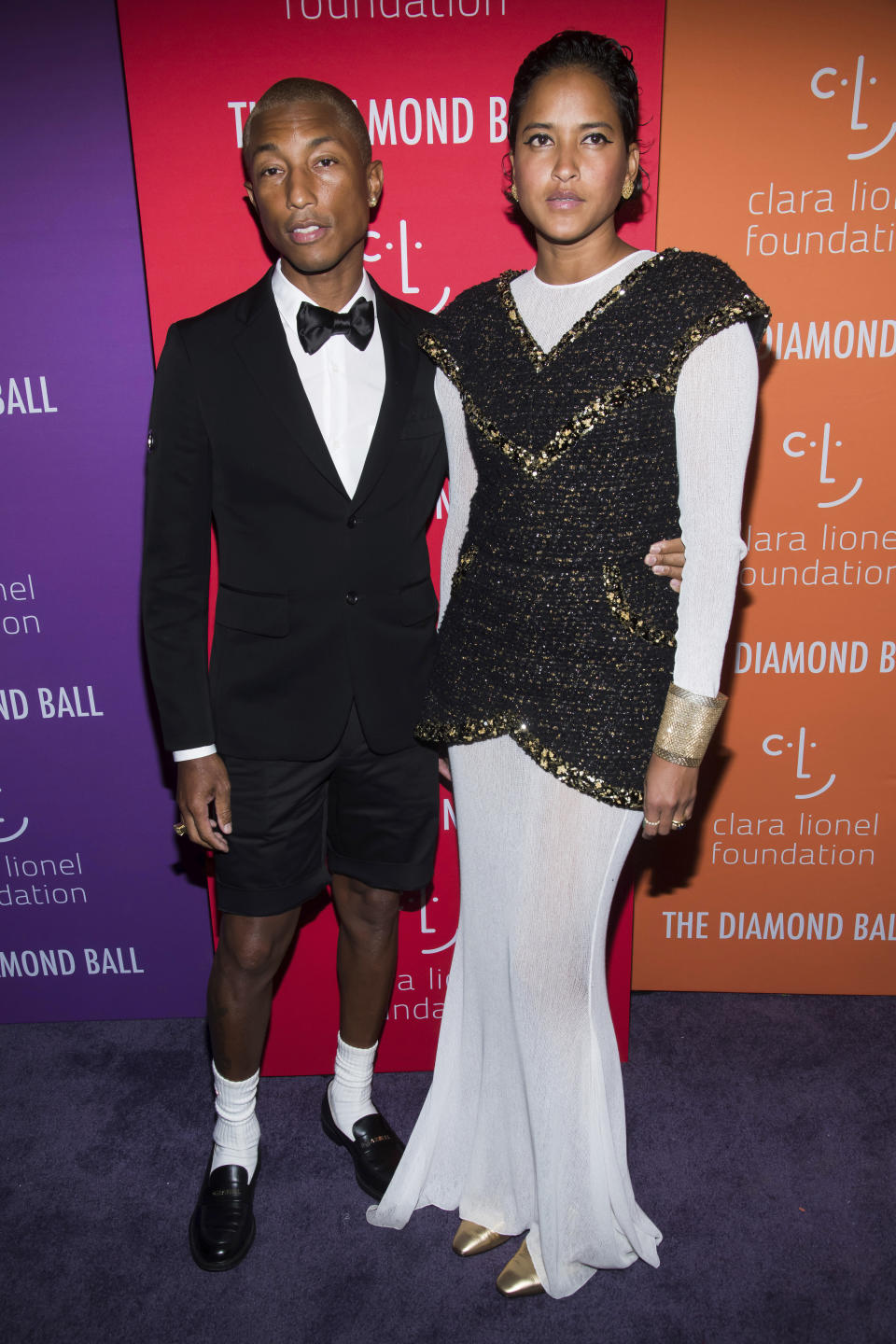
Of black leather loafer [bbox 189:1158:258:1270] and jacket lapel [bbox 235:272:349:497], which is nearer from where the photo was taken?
jacket lapel [bbox 235:272:349:497]

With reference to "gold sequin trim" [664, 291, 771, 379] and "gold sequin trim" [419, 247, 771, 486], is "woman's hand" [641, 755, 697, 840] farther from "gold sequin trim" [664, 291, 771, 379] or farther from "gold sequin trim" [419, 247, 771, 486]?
"gold sequin trim" [664, 291, 771, 379]

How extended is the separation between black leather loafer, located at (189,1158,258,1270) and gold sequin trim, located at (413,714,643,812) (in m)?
1.22

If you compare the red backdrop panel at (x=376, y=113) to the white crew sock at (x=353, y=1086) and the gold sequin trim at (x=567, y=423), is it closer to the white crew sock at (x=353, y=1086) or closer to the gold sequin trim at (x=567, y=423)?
the gold sequin trim at (x=567, y=423)

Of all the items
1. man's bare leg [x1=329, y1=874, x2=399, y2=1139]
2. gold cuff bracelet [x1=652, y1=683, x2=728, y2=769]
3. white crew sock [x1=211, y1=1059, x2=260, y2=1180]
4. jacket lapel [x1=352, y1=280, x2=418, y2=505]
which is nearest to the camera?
gold cuff bracelet [x1=652, y1=683, x2=728, y2=769]

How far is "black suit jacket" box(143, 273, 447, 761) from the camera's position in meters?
2.01

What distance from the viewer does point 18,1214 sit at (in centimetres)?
241

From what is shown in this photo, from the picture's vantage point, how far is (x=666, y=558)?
1.80m

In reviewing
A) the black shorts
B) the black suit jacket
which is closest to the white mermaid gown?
the black suit jacket

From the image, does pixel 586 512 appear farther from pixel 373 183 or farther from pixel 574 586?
pixel 373 183

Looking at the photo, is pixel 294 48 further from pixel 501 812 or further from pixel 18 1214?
pixel 18 1214

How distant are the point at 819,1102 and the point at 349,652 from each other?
5.69 ft

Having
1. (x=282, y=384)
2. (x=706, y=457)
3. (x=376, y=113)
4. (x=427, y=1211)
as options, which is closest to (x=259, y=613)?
(x=282, y=384)

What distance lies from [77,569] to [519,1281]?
6.49 ft

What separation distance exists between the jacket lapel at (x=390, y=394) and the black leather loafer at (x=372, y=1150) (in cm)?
152
